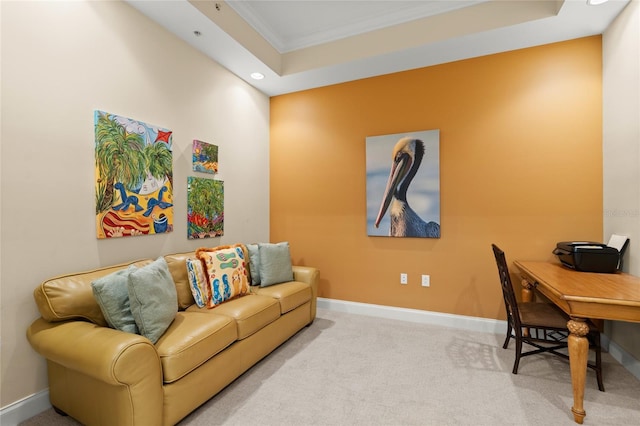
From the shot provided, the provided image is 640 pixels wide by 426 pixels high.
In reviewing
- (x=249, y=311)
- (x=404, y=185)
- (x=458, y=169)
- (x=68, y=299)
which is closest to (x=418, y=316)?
(x=404, y=185)

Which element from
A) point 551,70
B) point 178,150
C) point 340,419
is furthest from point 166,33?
point 551,70

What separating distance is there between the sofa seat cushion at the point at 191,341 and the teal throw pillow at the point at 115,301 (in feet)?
0.75

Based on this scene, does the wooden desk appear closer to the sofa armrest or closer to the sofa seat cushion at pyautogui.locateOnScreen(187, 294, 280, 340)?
the sofa seat cushion at pyautogui.locateOnScreen(187, 294, 280, 340)

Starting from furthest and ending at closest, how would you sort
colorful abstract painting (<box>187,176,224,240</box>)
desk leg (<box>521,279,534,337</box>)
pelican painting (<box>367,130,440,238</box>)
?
pelican painting (<box>367,130,440,238</box>) → colorful abstract painting (<box>187,176,224,240</box>) → desk leg (<box>521,279,534,337</box>)

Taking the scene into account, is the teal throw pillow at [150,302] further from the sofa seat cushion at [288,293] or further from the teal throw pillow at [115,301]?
the sofa seat cushion at [288,293]

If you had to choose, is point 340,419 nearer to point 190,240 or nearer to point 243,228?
point 190,240

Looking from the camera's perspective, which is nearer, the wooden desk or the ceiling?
the wooden desk

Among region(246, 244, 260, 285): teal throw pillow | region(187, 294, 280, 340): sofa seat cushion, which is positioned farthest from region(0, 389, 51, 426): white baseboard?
region(246, 244, 260, 285): teal throw pillow

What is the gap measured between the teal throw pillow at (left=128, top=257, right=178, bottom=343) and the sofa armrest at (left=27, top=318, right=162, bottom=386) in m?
0.18

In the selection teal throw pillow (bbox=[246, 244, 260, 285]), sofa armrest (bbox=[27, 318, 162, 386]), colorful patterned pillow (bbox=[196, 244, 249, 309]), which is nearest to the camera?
sofa armrest (bbox=[27, 318, 162, 386])

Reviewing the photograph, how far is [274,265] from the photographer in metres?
3.16

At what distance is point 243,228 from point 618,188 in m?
3.66

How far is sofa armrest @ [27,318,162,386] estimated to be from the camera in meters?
1.44

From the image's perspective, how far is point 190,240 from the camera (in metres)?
3.02
